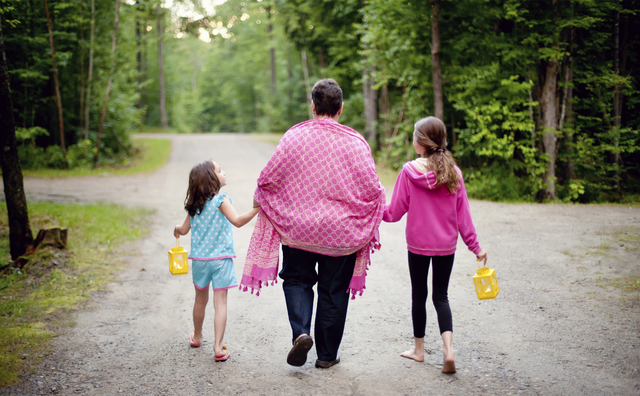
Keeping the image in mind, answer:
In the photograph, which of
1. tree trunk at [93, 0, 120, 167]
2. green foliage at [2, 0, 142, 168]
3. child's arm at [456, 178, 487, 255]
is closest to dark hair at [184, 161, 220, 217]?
child's arm at [456, 178, 487, 255]

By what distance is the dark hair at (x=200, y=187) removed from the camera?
3801 mm

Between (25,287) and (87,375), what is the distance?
284 centimetres

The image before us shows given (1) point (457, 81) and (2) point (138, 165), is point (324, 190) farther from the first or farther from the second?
(2) point (138, 165)

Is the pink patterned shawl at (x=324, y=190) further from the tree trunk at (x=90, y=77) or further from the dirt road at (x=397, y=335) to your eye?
the tree trunk at (x=90, y=77)

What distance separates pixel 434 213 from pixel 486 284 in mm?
641

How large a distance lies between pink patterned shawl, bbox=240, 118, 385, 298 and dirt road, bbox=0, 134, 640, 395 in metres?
1.03

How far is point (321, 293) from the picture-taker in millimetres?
3617

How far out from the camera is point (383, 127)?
2025cm

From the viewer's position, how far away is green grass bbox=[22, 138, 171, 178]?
1675 centimetres

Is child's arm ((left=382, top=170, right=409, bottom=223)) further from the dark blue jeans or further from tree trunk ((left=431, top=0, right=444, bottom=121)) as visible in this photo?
tree trunk ((left=431, top=0, right=444, bottom=121))

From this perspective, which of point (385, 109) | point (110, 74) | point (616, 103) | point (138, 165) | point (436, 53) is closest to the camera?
point (436, 53)

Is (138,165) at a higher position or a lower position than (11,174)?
lower

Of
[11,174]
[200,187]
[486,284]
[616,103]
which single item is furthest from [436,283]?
[616,103]

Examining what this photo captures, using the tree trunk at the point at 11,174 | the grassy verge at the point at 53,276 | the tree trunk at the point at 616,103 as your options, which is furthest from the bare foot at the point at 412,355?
the tree trunk at the point at 616,103
